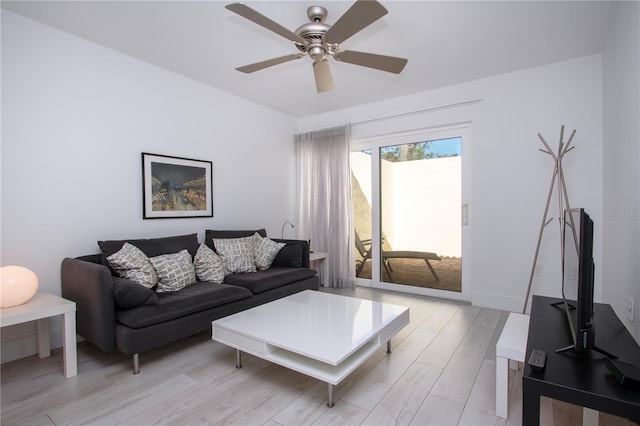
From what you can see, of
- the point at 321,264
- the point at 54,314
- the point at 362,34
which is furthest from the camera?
the point at 321,264

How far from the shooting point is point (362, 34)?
258cm

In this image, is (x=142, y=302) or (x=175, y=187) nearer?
(x=142, y=302)

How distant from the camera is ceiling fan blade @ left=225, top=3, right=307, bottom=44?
65.5 inches

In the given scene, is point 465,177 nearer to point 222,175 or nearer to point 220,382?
point 222,175

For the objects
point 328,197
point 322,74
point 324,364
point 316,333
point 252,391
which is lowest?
point 252,391

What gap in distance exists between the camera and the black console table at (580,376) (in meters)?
1.05

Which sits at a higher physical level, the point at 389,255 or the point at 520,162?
the point at 520,162

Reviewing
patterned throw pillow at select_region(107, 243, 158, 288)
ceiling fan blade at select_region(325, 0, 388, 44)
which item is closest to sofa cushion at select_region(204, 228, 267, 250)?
patterned throw pillow at select_region(107, 243, 158, 288)

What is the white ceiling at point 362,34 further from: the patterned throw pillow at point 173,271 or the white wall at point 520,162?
the patterned throw pillow at point 173,271

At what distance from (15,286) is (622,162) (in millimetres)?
4259

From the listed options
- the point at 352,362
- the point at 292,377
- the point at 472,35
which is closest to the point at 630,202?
the point at 472,35

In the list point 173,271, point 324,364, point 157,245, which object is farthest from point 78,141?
Result: point 324,364

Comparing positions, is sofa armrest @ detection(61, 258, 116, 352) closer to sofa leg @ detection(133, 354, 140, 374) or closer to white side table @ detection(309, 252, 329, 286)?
sofa leg @ detection(133, 354, 140, 374)

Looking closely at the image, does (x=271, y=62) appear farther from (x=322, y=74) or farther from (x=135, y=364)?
(x=135, y=364)
